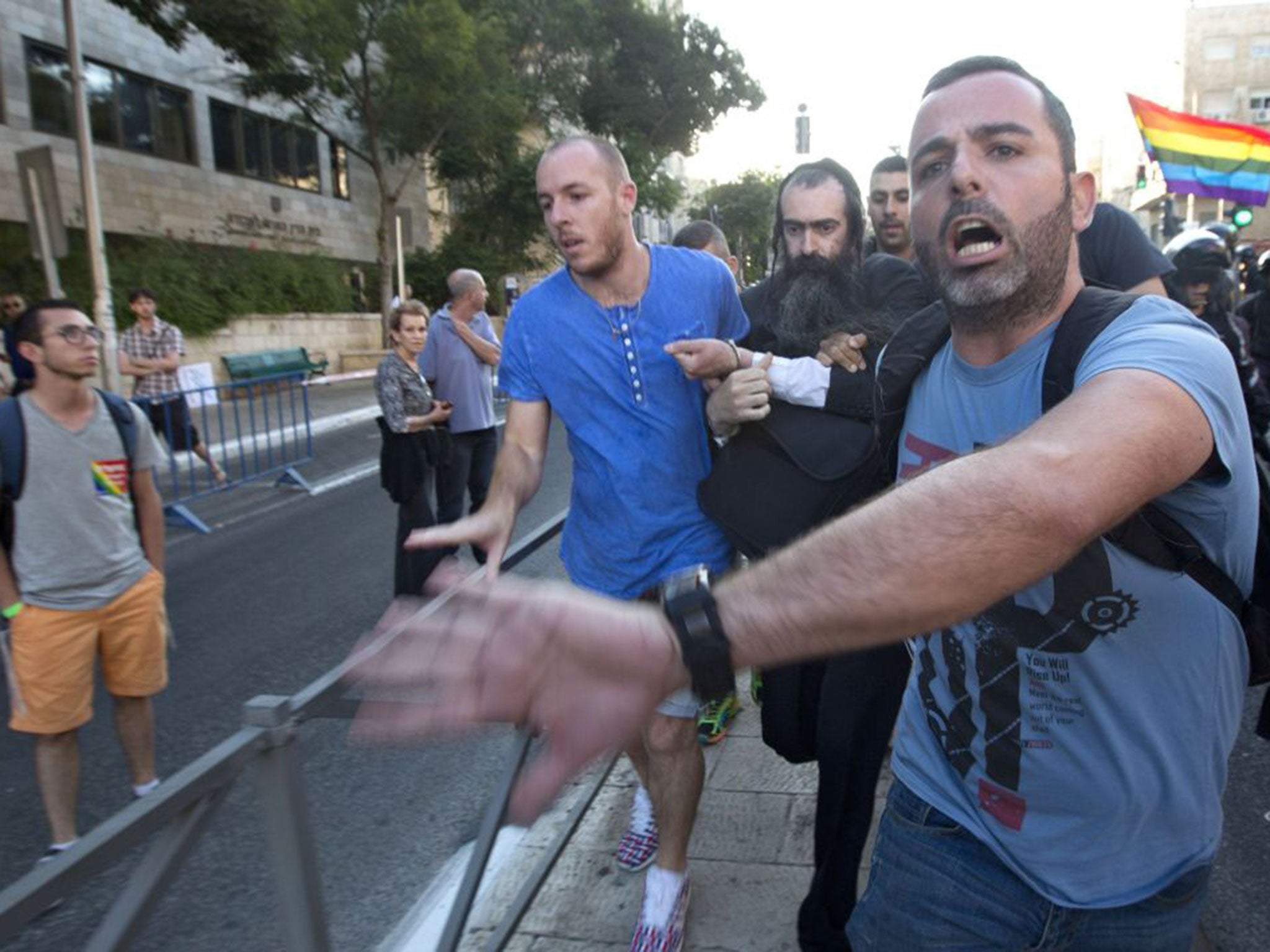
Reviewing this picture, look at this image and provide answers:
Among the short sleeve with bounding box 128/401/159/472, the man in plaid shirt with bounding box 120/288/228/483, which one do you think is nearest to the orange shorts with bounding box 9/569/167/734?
the short sleeve with bounding box 128/401/159/472

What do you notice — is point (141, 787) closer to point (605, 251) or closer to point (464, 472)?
point (605, 251)

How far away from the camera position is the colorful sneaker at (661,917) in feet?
8.27

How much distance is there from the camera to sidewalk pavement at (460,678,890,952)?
106 inches

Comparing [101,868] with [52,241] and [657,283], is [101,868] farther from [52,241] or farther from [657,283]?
[52,241]

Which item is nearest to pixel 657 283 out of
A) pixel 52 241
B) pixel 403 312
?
pixel 403 312

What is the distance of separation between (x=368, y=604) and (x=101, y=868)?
5.10m

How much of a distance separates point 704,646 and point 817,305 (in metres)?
2.16

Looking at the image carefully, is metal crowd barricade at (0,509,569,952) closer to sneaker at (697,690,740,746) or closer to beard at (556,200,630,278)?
beard at (556,200,630,278)

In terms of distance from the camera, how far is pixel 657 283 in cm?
294

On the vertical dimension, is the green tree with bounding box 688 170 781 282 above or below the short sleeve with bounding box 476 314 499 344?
above

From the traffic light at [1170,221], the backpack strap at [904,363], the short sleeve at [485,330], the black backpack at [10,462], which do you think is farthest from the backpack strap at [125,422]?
the traffic light at [1170,221]

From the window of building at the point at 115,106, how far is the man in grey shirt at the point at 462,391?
14.1m

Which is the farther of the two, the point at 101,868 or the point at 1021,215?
the point at 1021,215

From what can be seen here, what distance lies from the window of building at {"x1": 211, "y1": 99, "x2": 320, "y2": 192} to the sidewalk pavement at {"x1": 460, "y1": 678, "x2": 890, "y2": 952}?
2371 cm
